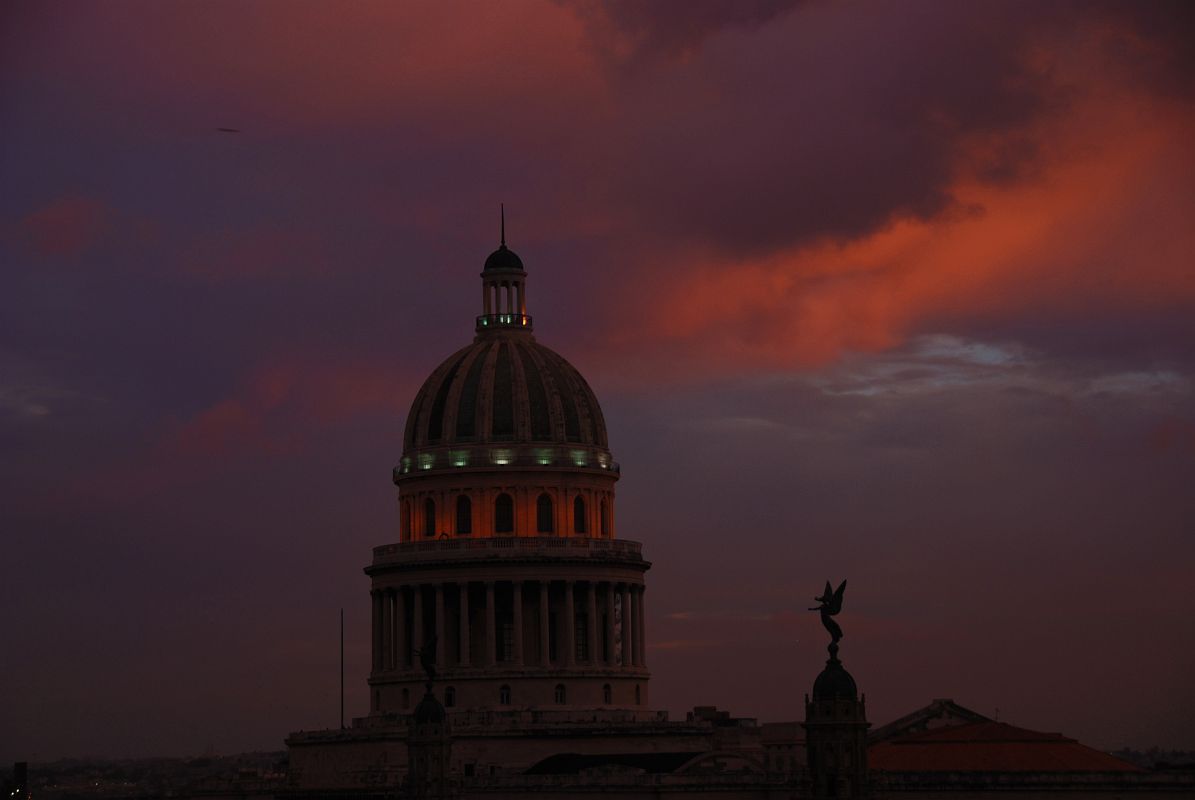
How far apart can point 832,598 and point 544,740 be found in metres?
50.9

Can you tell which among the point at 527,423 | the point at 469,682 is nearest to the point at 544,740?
the point at 469,682

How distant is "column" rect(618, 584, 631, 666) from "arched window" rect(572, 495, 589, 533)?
3961mm

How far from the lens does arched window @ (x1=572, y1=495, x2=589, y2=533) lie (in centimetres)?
17700

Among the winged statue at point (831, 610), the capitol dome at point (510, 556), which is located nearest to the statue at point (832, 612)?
the winged statue at point (831, 610)

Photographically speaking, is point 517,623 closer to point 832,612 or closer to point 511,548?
point 511,548

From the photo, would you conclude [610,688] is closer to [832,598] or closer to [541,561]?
[541,561]

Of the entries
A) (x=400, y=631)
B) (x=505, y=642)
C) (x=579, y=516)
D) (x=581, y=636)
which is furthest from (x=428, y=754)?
(x=579, y=516)

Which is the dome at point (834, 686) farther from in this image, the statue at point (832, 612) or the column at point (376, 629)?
the column at point (376, 629)

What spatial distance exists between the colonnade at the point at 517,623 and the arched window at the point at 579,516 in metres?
3.44

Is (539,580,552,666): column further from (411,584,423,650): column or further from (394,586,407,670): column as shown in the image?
(394,586,407,670): column

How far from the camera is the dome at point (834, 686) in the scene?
116 m

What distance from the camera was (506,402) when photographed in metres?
177

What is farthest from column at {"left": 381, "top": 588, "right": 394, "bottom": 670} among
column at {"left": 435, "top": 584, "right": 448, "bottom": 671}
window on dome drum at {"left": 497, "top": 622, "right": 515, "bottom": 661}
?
window on dome drum at {"left": 497, "top": 622, "right": 515, "bottom": 661}

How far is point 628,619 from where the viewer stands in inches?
6988
